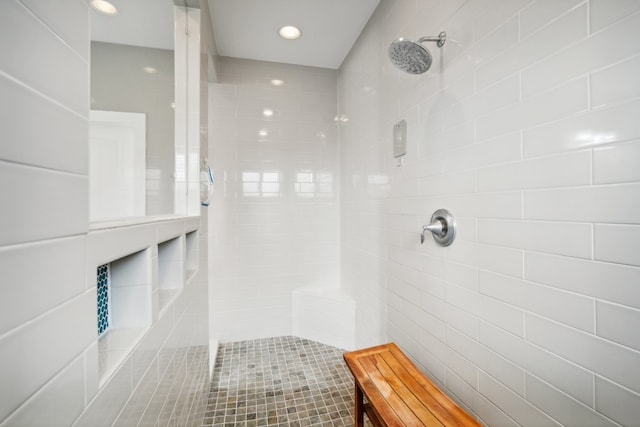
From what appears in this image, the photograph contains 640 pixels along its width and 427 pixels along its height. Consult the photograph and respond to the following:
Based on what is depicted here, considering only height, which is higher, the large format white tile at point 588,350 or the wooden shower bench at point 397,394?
the large format white tile at point 588,350

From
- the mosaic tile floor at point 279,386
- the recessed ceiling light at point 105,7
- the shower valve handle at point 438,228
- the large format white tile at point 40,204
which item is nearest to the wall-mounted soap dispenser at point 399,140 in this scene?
the shower valve handle at point 438,228

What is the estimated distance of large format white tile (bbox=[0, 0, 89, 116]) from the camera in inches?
11.9

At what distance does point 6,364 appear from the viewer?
292mm

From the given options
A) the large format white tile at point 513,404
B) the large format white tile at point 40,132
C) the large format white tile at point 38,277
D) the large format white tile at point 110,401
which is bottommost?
the large format white tile at point 513,404

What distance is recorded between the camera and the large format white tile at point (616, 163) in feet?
1.90

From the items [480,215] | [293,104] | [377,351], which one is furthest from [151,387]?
[293,104]

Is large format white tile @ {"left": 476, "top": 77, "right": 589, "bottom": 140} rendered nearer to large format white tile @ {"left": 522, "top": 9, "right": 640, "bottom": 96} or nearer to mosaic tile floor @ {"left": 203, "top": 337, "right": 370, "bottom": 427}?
large format white tile @ {"left": 522, "top": 9, "right": 640, "bottom": 96}

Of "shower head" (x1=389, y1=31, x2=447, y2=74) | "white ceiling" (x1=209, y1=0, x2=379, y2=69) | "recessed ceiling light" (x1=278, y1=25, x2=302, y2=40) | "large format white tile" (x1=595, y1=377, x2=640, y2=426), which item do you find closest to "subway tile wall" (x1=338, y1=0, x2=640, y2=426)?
"large format white tile" (x1=595, y1=377, x2=640, y2=426)

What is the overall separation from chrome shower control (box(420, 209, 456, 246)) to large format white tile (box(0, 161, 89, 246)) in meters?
1.13

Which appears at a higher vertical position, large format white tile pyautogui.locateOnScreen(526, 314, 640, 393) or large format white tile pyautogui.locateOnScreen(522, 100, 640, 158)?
large format white tile pyautogui.locateOnScreen(522, 100, 640, 158)

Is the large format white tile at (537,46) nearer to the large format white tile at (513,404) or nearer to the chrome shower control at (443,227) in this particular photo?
the chrome shower control at (443,227)

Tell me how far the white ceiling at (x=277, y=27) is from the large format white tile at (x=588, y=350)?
5.18 feet

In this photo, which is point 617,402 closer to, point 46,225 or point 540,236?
point 540,236

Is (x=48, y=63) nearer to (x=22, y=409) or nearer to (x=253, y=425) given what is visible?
(x=22, y=409)
